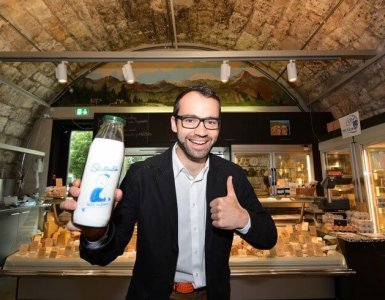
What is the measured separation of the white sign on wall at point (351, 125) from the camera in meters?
3.82

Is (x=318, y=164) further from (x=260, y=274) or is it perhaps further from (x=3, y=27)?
(x=3, y=27)

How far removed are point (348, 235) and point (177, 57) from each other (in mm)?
3194

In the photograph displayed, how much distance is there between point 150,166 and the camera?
1.44m

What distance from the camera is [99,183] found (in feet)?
2.87

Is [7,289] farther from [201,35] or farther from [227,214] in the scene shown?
[201,35]

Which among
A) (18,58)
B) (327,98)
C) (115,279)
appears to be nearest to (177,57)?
(18,58)

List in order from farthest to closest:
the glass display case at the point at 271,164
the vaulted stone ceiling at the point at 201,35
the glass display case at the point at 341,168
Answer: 1. the glass display case at the point at 271,164
2. the glass display case at the point at 341,168
3. the vaulted stone ceiling at the point at 201,35

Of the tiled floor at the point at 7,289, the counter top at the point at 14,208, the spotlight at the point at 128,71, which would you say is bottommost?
the tiled floor at the point at 7,289

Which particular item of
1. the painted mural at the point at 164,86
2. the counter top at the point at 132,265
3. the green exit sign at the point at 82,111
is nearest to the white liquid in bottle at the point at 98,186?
the counter top at the point at 132,265

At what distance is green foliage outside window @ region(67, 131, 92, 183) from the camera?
6.77 metres

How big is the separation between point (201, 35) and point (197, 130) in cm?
535

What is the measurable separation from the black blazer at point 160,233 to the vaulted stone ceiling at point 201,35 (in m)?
3.69

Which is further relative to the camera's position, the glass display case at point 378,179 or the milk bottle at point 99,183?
the glass display case at point 378,179

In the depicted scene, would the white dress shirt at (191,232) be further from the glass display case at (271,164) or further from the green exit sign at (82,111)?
the green exit sign at (82,111)
